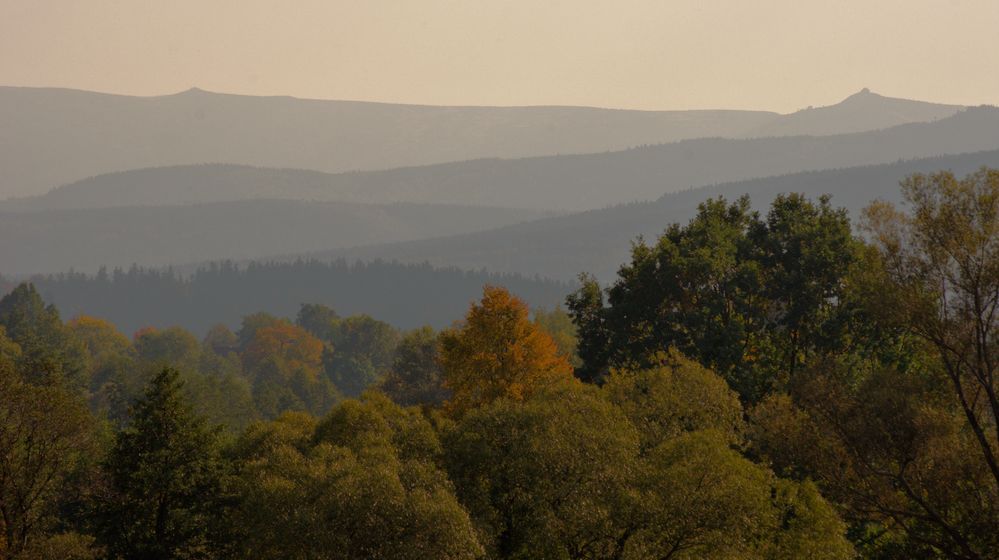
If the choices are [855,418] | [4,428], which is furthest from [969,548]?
[4,428]

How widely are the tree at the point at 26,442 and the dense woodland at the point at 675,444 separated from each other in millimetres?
140

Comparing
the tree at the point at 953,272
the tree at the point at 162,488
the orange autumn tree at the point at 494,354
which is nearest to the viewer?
the tree at the point at 953,272

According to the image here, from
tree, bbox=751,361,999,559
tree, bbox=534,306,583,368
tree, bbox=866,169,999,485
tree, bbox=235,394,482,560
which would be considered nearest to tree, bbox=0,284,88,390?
tree, bbox=534,306,583,368

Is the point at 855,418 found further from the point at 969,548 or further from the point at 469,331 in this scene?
the point at 469,331

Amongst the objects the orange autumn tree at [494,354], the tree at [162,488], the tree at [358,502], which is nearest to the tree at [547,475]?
the tree at [358,502]

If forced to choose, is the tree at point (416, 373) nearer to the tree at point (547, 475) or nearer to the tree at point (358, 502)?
the tree at point (358, 502)

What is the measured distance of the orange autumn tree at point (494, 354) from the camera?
216 feet

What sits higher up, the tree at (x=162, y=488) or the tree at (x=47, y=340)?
the tree at (x=162, y=488)

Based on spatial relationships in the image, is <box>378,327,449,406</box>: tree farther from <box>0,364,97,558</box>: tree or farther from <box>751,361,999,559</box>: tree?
<box>751,361,999,559</box>: tree

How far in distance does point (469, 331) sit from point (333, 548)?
105ft

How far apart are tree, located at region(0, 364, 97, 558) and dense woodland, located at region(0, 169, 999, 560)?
140mm

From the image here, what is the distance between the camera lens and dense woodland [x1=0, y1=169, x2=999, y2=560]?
35.2m

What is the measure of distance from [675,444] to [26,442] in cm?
2984

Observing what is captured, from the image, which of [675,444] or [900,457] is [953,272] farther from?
[675,444]
